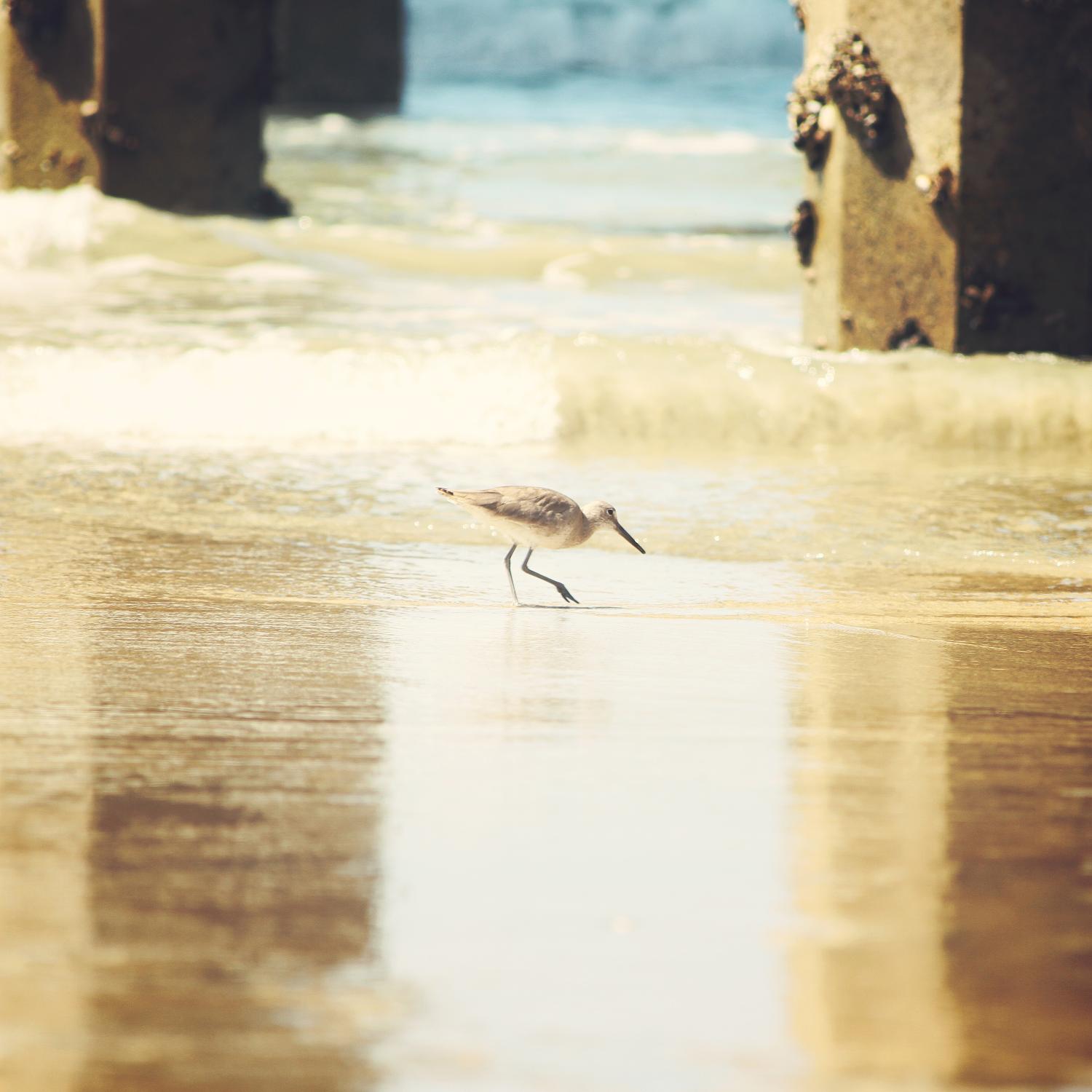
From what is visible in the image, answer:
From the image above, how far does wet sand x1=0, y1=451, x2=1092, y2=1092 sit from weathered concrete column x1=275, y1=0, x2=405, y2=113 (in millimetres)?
26430

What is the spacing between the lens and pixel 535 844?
101 inches

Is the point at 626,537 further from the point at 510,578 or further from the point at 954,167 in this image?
the point at 954,167

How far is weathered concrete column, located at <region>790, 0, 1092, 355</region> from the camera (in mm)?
7289

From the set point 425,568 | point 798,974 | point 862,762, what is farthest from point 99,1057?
A: point 425,568

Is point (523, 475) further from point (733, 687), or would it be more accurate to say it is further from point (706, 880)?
point (706, 880)

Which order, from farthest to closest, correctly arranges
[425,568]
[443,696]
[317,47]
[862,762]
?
1. [317,47]
2. [425,568]
3. [443,696]
4. [862,762]

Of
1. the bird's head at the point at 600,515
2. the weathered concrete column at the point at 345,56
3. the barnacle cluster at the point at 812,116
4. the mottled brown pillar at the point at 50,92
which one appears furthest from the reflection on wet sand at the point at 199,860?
the weathered concrete column at the point at 345,56

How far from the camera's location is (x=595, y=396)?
24.5 feet

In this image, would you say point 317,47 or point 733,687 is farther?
point 317,47

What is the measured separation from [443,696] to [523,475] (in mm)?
3040

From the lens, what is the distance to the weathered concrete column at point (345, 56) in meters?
29.5

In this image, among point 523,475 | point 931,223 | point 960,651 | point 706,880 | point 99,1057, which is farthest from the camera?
point 931,223

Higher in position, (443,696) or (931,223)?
(931,223)

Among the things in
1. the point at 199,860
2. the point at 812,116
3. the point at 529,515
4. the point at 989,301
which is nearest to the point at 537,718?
the point at 199,860
